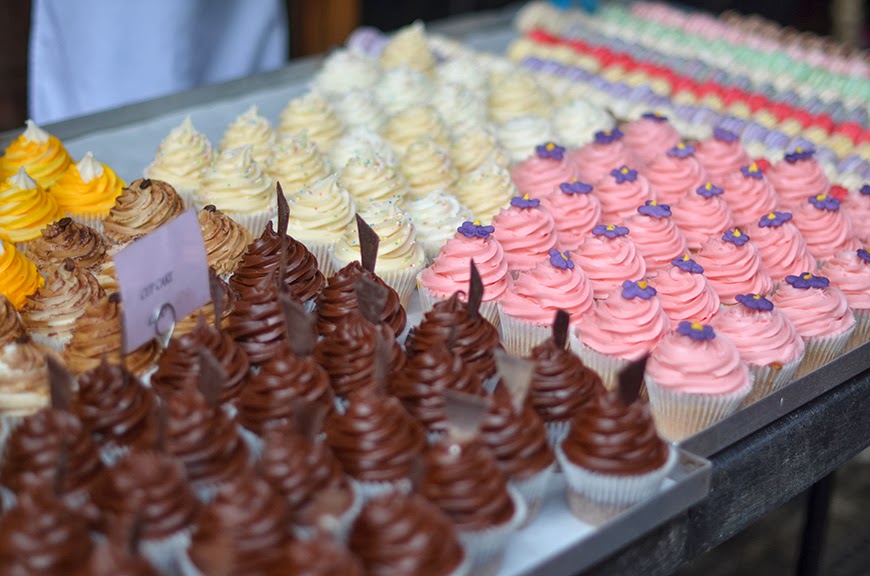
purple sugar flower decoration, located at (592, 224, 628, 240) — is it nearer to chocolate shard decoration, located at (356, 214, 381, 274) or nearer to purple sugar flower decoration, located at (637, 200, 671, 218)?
purple sugar flower decoration, located at (637, 200, 671, 218)

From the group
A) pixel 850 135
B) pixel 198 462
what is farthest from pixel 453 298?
pixel 850 135

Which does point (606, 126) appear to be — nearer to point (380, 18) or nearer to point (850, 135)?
point (850, 135)

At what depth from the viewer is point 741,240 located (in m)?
3.04

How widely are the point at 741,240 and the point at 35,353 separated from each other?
204 cm

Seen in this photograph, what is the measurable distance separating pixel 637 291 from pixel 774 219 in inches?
32.4

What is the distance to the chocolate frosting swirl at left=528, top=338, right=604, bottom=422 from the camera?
2.32 m

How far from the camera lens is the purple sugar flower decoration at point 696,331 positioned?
2.50m

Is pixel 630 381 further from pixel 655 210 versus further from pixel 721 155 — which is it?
pixel 721 155

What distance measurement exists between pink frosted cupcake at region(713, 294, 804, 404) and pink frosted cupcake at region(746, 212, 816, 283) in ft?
1.43

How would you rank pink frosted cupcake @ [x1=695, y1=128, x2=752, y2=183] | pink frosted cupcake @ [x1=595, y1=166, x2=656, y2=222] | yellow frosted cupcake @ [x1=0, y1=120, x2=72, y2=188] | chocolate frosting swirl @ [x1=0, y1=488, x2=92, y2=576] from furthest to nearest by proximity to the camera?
1. pink frosted cupcake @ [x1=695, y1=128, x2=752, y2=183]
2. pink frosted cupcake @ [x1=595, y1=166, x2=656, y2=222]
3. yellow frosted cupcake @ [x1=0, y1=120, x2=72, y2=188]
4. chocolate frosting swirl @ [x1=0, y1=488, x2=92, y2=576]

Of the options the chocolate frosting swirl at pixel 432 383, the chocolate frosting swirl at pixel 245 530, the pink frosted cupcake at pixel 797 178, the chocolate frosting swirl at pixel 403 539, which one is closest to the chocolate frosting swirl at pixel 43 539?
the chocolate frosting swirl at pixel 245 530

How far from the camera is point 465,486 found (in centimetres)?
194

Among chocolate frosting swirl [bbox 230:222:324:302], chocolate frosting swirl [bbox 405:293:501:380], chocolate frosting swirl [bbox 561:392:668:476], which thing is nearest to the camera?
chocolate frosting swirl [bbox 561:392:668:476]

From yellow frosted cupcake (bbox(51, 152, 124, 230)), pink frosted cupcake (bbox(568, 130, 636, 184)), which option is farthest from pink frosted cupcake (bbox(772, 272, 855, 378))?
yellow frosted cupcake (bbox(51, 152, 124, 230))
